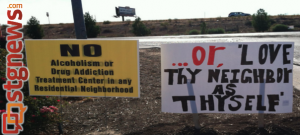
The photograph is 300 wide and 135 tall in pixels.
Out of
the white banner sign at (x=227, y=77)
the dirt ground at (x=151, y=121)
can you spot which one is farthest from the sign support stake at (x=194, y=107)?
the dirt ground at (x=151, y=121)

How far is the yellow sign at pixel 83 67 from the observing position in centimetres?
382

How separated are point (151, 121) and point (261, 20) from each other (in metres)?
37.2

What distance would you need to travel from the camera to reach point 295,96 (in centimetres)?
536

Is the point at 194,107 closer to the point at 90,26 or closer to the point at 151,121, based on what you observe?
the point at 151,121

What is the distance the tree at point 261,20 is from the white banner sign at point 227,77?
36149 mm

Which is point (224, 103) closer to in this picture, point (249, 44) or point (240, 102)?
point (240, 102)

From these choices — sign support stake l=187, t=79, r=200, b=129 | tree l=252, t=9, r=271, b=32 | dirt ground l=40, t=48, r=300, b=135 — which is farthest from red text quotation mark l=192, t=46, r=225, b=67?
tree l=252, t=9, r=271, b=32

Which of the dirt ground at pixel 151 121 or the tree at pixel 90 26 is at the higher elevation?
the tree at pixel 90 26

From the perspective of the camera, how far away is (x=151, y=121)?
14.2 feet

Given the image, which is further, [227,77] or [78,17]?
[78,17]

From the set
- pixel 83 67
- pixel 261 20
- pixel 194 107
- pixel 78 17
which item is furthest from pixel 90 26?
pixel 194 107

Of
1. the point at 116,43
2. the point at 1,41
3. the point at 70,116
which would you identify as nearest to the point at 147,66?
the point at 70,116

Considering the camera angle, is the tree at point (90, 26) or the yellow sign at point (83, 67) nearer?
the yellow sign at point (83, 67)

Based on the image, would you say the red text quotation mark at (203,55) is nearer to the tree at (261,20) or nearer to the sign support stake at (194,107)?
the sign support stake at (194,107)
